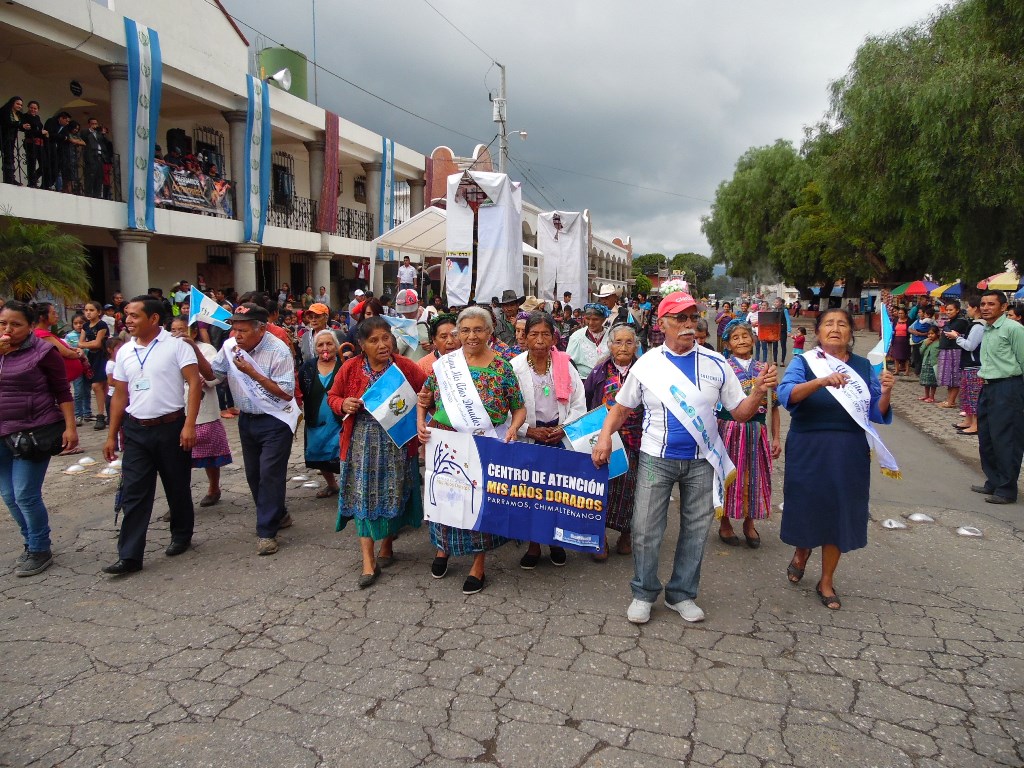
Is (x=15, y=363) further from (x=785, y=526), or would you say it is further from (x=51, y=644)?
(x=785, y=526)

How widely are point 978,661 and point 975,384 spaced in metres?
7.45

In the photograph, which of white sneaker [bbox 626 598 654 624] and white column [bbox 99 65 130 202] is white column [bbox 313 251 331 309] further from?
white sneaker [bbox 626 598 654 624]

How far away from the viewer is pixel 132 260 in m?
13.7

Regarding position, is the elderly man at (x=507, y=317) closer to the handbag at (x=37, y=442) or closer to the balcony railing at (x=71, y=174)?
the handbag at (x=37, y=442)

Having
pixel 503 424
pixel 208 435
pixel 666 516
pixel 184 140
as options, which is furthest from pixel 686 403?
pixel 184 140

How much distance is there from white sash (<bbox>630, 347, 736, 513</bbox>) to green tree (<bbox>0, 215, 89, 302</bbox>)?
9.85 m

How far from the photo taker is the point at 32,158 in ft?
39.4

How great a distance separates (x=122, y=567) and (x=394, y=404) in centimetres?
211

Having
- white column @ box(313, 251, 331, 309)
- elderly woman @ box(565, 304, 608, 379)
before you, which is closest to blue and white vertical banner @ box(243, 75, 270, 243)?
white column @ box(313, 251, 331, 309)

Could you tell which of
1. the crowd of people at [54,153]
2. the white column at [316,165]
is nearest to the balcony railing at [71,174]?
the crowd of people at [54,153]

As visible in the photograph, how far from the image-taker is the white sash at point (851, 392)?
3.79 metres

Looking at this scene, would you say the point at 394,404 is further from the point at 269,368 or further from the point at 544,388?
the point at 269,368

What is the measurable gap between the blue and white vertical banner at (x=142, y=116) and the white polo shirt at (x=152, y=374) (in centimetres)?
1058

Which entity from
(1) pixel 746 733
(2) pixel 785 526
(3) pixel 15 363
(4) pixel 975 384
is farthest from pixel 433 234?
(1) pixel 746 733
